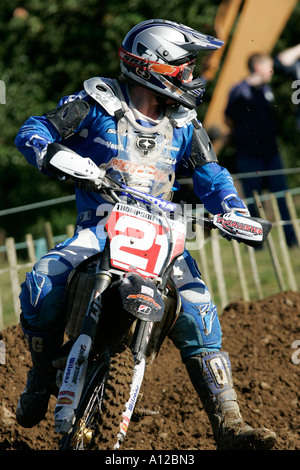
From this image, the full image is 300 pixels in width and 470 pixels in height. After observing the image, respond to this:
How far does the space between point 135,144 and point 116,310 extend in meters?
1.18

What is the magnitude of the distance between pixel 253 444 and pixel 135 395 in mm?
743

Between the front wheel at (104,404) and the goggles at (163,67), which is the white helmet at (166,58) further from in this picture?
the front wheel at (104,404)

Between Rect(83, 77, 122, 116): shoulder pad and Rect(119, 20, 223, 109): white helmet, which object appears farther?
Rect(83, 77, 122, 116): shoulder pad

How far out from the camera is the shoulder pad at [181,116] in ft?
15.4

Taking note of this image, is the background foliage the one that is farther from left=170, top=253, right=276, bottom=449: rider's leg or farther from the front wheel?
the front wheel

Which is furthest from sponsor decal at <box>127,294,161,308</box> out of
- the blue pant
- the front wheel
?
the blue pant

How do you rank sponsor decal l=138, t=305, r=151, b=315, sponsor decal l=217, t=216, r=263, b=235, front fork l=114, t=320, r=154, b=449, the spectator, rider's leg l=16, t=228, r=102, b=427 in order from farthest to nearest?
the spectator
rider's leg l=16, t=228, r=102, b=427
sponsor decal l=217, t=216, r=263, b=235
front fork l=114, t=320, r=154, b=449
sponsor decal l=138, t=305, r=151, b=315

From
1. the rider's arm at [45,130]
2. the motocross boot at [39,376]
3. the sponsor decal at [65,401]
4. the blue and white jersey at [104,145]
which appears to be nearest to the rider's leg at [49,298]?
the motocross boot at [39,376]

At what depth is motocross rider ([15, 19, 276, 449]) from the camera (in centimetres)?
429

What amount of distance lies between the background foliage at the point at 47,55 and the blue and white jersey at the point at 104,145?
350 inches

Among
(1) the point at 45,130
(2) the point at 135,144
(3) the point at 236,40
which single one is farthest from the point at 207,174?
(3) the point at 236,40

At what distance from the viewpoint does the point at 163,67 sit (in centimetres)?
442

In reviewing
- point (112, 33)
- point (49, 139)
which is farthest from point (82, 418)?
point (112, 33)

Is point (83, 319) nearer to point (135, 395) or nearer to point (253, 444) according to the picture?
point (135, 395)
